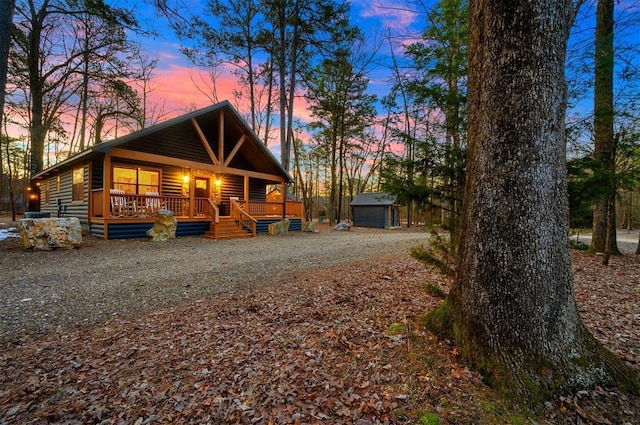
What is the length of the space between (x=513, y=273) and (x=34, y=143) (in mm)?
18810

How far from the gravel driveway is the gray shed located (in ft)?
49.0

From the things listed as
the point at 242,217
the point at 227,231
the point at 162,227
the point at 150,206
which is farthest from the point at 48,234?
the point at 242,217

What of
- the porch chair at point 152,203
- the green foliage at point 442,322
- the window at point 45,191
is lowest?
the green foliage at point 442,322

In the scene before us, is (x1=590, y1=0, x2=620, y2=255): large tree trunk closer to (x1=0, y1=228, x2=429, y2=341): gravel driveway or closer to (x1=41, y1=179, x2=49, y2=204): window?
(x1=0, y1=228, x2=429, y2=341): gravel driveway

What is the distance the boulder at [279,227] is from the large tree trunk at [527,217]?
11.2m

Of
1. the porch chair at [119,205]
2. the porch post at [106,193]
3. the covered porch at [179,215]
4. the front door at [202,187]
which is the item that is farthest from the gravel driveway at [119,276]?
the front door at [202,187]

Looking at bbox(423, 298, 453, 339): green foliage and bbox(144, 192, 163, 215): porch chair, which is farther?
bbox(144, 192, 163, 215): porch chair

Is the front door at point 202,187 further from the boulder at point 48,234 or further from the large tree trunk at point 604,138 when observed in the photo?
the large tree trunk at point 604,138

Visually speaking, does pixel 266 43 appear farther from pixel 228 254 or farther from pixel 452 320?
pixel 452 320

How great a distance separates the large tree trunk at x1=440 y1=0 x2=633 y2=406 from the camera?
1861 mm

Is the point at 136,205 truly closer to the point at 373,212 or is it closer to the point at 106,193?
the point at 106,193

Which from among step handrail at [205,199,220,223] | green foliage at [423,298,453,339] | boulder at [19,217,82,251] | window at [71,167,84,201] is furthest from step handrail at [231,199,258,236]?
green foliage at [423,298,453,339]

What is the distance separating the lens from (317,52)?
14766mm

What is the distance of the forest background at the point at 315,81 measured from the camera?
160 inches
